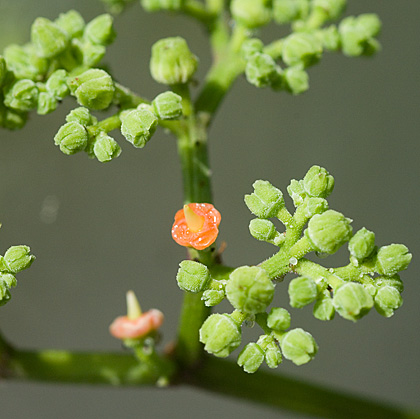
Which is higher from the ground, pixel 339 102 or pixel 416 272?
pixel 339 102

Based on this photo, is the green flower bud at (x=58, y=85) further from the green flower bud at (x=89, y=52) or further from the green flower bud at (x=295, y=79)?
the green flower bud at (x=295, y=79)

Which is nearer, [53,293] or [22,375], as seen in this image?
[22,375]

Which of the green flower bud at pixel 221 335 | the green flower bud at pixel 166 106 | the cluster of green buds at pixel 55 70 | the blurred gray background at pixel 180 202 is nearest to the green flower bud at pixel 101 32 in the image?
the cluster of green buds at pixel 55 70

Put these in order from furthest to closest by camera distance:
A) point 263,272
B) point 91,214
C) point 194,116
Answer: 1. point 91,214
2. point 194,116
3. point 263,272

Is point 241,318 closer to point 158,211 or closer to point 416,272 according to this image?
point 158,211

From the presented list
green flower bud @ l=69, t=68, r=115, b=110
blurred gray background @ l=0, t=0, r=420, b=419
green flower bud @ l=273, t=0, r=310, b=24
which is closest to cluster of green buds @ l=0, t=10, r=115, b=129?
green flower bud @ l=69, t=68, r=115, b=110

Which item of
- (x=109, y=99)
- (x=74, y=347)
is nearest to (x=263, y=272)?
(x=109, y=99)

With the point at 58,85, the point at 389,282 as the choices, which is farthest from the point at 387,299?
the point at 58,85

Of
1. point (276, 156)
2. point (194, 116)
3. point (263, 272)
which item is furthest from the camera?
point (276, 156)
